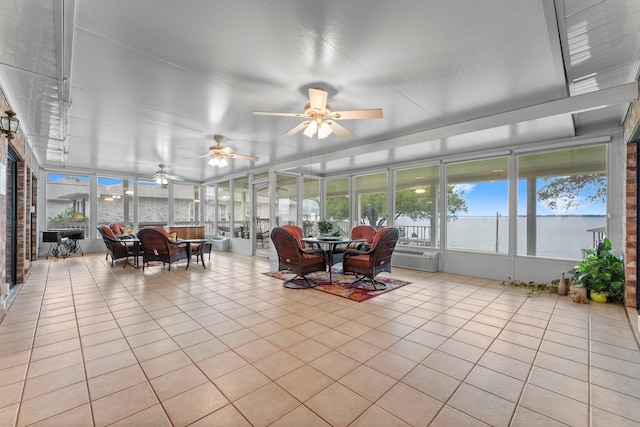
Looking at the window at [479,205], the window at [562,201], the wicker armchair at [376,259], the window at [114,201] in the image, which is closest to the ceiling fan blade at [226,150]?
the wicker armchair at [376,259]

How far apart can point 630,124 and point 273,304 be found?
4.76 m

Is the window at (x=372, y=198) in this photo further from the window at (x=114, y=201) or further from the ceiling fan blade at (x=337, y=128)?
the window at (x=114, y=201)

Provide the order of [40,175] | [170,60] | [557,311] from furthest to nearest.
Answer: [40,175] < [557,311] < [170,60]

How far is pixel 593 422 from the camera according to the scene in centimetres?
157

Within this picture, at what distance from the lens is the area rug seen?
4.02 m

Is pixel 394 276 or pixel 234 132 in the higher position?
pixel 234 132

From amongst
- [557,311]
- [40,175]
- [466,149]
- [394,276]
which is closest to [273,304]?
[394,276]

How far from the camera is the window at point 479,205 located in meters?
5.27

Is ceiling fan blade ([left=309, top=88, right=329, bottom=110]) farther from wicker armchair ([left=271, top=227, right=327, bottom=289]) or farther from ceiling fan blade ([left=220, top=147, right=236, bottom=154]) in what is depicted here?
ceiling fan blade ([left=220, top=147, right=236, bottom=154])

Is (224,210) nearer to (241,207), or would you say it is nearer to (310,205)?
(241,207)

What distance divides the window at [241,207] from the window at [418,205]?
4424 mm

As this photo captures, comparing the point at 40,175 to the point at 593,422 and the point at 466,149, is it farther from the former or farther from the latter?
the point at 593,422

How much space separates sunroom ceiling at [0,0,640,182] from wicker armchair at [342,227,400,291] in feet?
5.27

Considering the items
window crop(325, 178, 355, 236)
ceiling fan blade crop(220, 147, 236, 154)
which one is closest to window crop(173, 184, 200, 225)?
window crop(325, 178, 355, 236)
